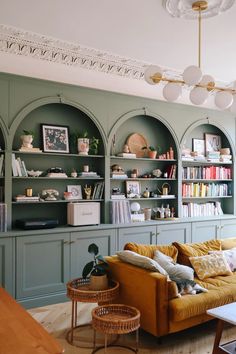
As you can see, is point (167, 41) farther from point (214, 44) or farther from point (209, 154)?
point (209, 154)

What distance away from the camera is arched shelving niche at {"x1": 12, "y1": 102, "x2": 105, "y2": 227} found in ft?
14.6

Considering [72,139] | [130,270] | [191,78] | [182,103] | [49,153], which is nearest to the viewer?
[191,78]

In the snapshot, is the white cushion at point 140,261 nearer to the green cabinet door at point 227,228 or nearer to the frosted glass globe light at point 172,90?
the frosted glass globe light at point 172,90

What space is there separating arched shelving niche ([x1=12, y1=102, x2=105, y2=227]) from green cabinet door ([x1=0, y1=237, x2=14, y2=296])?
483mm

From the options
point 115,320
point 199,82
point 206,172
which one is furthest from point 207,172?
point 115,320

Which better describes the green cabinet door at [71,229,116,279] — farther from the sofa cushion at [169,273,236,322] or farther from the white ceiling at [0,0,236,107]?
the white ceiling at [0,0,236,107]

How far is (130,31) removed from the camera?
364cm

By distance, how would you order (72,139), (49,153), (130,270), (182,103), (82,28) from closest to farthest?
1. (130,270)
2. (82,28)
3. (49,153)
4. (72,139)
5. (182,103)

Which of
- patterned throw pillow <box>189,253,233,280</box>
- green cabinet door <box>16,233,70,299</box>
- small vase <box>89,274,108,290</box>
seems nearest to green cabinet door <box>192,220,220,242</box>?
patterned throw pillow <box>189,253,233,280</box>

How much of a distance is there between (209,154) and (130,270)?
3.23 m

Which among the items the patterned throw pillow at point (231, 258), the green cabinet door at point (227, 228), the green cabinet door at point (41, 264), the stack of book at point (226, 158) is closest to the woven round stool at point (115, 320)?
the green cabinet door at point (41, 264)

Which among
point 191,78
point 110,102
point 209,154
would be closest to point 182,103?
point 209,154

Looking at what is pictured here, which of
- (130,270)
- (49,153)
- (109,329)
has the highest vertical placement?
(49,153)

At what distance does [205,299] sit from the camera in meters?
3.30
